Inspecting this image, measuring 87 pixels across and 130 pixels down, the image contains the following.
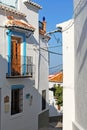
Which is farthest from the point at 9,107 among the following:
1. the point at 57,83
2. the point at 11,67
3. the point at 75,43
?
the point at 57,83

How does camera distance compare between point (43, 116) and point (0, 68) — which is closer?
point (0, 68)

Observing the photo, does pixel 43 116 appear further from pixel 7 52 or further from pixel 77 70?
pixel 77 70

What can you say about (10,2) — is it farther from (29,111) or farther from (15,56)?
(29,111)

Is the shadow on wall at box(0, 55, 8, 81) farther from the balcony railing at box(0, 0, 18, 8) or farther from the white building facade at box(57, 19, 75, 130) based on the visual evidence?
the white building facade at box(57, 19, 75, 130)

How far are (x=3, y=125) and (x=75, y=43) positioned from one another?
7225 millimetres

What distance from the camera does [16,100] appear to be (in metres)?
17.6

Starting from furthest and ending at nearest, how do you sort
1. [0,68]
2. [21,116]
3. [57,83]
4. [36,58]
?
[57,83], [36,58], [21,116], [0,68]

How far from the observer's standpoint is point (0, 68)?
1581cm

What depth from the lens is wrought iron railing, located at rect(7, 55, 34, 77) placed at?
1659 centimetres

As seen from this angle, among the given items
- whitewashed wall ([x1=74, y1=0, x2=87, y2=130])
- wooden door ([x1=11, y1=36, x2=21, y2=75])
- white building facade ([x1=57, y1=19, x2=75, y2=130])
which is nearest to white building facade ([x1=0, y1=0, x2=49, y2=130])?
wooden door ([x1=11, y1=36, x2=21, y2=75])

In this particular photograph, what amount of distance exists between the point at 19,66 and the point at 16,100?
193cm

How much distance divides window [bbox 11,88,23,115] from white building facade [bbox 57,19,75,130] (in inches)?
239

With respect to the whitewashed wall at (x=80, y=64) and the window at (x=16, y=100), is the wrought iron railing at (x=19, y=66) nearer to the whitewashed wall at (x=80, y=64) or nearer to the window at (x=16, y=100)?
the window at (x=16, y=100)

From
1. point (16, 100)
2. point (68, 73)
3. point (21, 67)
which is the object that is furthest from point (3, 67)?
point (68, 73)
